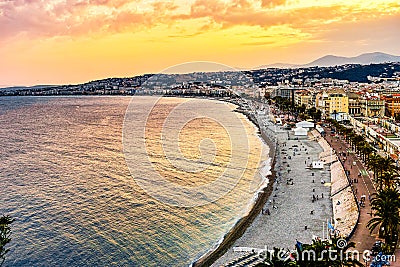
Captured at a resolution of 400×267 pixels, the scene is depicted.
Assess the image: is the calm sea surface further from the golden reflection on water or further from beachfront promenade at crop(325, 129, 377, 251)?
beachfront promenade at crop(325, 129, 377, 251)

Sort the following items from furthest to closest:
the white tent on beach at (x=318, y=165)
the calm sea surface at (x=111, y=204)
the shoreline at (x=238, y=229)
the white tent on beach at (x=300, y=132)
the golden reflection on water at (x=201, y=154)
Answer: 1. the white tent on beach at (x=300, y=132)
2. the white tent on beach at (x=318, y=165)
3. the golden reflection on water at (x=201, y=154)
4. the calm sea surface at (x=111, y=204)
5. the shoreline at (x=238, y=229)

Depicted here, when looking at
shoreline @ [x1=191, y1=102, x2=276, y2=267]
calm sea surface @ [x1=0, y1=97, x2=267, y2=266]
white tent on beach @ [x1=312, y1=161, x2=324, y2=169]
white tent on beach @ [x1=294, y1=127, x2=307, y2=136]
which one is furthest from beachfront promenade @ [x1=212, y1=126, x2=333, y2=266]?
white tent on beach @ [x1=294, y1=127, x2=307, y2=136]

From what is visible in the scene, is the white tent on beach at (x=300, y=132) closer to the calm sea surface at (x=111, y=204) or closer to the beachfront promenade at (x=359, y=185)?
the beachfront promenade at (x=359, y=185)

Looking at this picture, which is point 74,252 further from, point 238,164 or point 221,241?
point 238,164

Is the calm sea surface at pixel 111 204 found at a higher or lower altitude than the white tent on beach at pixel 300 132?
lower

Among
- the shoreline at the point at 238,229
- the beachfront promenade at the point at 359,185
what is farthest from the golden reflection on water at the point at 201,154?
the beachfront promenade at the point at 359,185

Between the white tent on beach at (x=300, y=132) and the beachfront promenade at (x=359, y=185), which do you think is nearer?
the beachfront promenade at (x=359, y=185)

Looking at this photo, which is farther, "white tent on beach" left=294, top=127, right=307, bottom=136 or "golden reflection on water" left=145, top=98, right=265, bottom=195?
"white tent on beach" left=294, top=127, right=307, bottom=136
